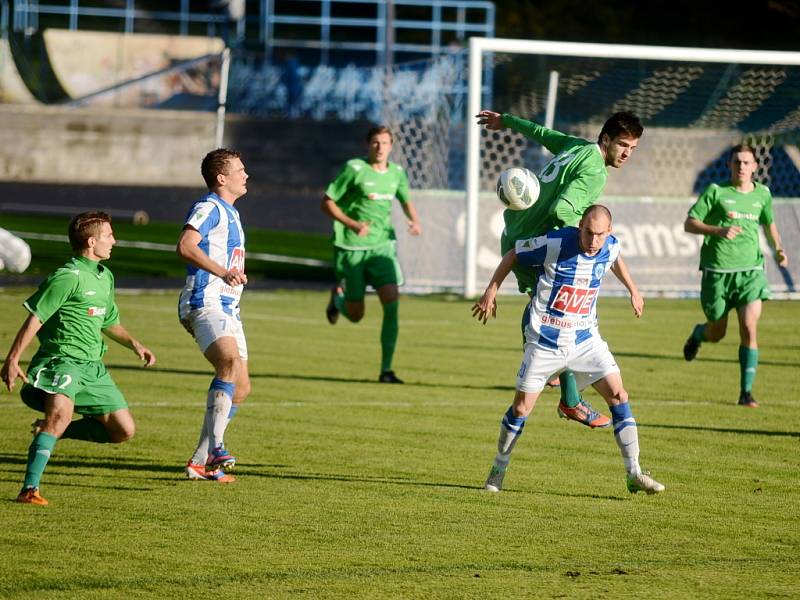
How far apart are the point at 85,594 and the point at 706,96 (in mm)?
19706

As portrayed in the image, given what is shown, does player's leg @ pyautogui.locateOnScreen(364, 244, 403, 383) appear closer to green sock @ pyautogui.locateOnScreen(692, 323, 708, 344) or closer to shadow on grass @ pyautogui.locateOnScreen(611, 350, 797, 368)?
green sock @ pyautogui.locateOnScreen(692, 323, 708, 344)

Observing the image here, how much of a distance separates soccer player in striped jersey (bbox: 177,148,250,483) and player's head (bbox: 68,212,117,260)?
520 mm

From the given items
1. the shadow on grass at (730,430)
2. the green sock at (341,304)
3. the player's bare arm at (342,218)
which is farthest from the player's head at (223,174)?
the green sock at (341,304)

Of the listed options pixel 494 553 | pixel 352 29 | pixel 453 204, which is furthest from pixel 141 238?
pixel 352 29

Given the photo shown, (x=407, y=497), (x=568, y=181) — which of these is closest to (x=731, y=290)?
(x=568, y=181)

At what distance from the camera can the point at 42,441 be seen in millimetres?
7512

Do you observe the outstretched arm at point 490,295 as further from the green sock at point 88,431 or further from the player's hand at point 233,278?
the green sock at point 88,431

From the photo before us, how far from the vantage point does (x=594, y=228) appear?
7637 mm

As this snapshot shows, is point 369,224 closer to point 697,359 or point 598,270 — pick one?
point 697,359

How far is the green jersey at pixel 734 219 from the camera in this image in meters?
11.9

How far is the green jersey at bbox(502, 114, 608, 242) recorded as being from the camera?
877cm

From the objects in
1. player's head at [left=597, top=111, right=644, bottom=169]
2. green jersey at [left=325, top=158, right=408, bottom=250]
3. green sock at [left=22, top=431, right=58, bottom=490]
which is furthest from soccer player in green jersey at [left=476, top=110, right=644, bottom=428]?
green jersey at [left=325, top=158, right=408, bottom=250]

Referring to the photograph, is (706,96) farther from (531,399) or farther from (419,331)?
(531,399)

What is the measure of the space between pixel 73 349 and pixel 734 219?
20.6 feet
